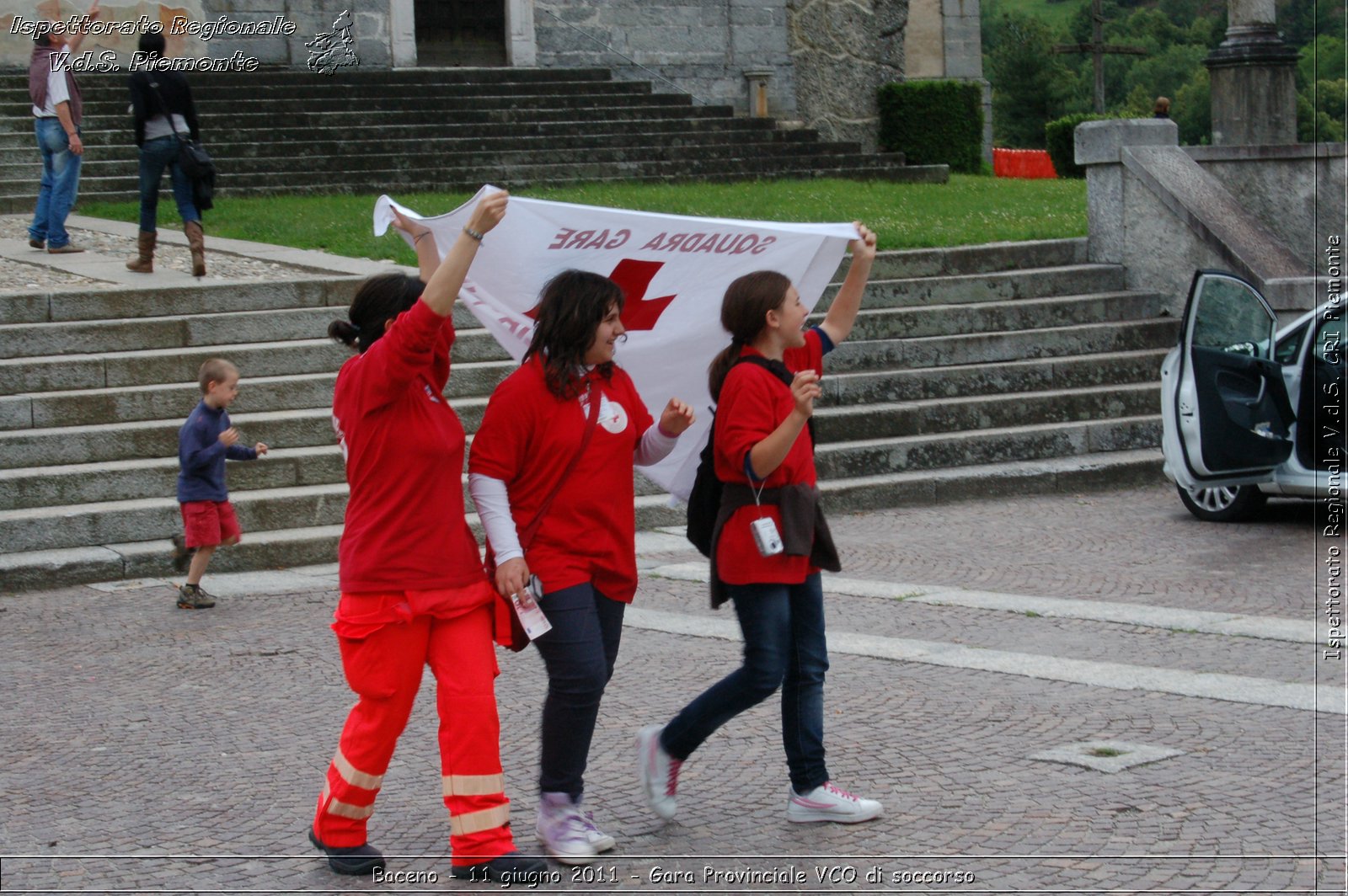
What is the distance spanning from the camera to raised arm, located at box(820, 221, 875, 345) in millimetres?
4988

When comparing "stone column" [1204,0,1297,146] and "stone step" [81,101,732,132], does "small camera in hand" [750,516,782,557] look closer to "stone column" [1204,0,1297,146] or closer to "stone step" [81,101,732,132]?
"stone column" [1204,0,1297,146]

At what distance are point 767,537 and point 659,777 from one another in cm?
86

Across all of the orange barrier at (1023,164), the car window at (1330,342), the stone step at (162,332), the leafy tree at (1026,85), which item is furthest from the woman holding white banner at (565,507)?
the leafy tree at (1026,85)

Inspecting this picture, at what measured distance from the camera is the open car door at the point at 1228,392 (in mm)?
9172

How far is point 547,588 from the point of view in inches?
170

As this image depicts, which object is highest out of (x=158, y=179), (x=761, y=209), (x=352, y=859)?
(x=158, y=179)

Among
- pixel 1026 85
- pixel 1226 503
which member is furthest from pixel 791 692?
pixel 1026 85

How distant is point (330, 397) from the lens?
10.6m

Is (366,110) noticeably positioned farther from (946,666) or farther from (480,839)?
(480,839)

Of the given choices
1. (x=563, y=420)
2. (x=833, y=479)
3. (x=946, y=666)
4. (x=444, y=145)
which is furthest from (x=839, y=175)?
(x=563, y=420)

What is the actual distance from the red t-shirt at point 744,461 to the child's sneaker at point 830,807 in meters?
0.67

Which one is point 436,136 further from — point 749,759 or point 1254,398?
point 749,759

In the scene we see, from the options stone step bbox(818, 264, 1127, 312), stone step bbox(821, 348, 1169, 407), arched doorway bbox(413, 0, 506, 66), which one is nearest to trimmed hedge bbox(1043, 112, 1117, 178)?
arched doorway bbox(413, 0, 506, 66)

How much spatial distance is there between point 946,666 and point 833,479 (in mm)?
4471
